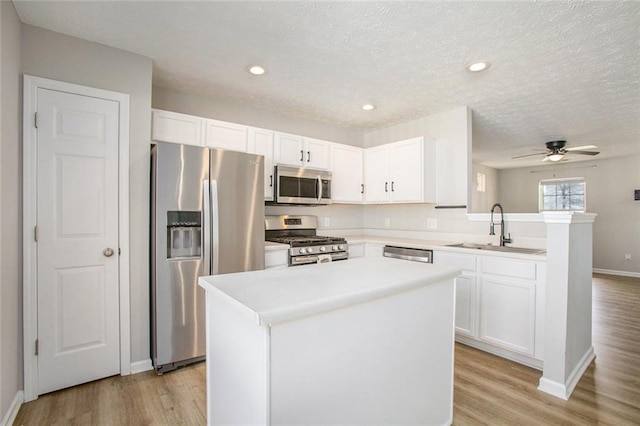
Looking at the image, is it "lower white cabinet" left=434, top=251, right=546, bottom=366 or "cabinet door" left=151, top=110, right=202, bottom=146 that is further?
"cabinet door" left=151, top=110, right=202, bottom=146

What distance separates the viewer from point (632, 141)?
5203 mm

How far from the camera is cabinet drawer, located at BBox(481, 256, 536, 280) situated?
2.54 meters

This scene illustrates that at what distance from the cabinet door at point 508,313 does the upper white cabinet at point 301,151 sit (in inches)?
84.7

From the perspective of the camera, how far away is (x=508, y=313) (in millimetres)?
2680

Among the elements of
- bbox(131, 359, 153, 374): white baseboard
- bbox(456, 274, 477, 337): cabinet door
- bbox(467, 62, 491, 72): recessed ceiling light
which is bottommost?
bbox(131, 359, 153, 374): white baseboard

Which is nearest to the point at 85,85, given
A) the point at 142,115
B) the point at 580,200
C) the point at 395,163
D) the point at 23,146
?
the point at 142,115

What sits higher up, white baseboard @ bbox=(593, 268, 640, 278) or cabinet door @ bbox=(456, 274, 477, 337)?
cabinet door @ bbox=(456, 274, 477, 337)

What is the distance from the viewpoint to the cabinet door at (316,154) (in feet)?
12.3

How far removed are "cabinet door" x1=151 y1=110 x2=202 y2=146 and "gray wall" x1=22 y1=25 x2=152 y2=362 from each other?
0.20m

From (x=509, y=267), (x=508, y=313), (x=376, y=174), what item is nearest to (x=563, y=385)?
(x=508, y=313)

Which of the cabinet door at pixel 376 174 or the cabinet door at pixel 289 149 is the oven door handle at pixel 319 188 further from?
the cabinet door at pixel 376 174

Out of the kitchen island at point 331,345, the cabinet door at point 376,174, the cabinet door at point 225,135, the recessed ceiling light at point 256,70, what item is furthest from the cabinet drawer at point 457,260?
the recessed ceiling light at point 256,70

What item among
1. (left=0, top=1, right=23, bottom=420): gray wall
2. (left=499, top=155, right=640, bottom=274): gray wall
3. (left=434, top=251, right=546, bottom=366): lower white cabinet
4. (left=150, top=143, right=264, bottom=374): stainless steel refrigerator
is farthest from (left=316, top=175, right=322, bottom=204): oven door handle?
(left=499, top=155, right=640, bottom=274): gray wall

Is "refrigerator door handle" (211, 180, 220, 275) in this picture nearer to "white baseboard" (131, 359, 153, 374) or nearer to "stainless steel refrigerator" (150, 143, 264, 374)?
"stainless steel refrigerator" (150, 143, 264, 374)
